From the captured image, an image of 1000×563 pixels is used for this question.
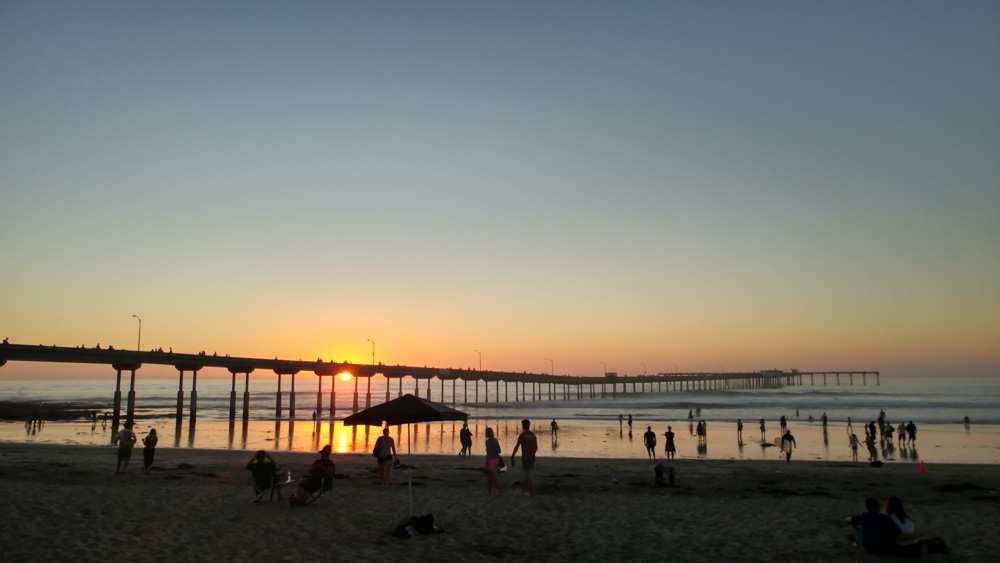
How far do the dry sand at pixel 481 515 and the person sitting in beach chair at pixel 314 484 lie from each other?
0.98ft

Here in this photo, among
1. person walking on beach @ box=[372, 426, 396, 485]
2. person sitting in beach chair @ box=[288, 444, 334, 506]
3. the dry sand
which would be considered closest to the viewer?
the dry sand

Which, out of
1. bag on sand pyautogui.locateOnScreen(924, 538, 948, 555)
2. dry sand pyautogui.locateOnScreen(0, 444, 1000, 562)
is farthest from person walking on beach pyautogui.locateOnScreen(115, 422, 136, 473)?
bag on sand pyautogui.locateOnScreen(924, 538, 948, 555)

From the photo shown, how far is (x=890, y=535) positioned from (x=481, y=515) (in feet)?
24.1

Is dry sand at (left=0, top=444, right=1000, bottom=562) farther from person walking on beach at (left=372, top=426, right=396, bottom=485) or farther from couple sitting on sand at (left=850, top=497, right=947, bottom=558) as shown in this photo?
person walking on beach at (left=372, top=426, right=396, bottom=485)

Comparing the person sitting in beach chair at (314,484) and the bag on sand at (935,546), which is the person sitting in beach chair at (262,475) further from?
the bag on sand at (935,546)

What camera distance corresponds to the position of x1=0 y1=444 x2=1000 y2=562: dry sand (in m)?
10.3

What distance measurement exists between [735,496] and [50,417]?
245ft

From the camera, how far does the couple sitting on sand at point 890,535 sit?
9.63 m

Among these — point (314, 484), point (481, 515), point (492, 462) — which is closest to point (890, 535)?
point (481, 515)

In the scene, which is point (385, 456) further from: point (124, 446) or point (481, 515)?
point (124, 446)

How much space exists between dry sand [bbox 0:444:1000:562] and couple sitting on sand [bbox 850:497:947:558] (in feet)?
1.25

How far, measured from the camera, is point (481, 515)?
13.5 m

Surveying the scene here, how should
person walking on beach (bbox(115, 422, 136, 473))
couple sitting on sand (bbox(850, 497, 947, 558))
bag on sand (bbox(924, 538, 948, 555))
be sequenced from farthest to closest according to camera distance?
person walking on beach (bbox(115, 422, 136, 473))
bag on sand (bbox(924, 538, 948, 555))
couple sitting on sand (bbox(850, 497, 947, 558))

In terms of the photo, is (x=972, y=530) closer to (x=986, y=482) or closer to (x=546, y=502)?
(x=546, y=502)
